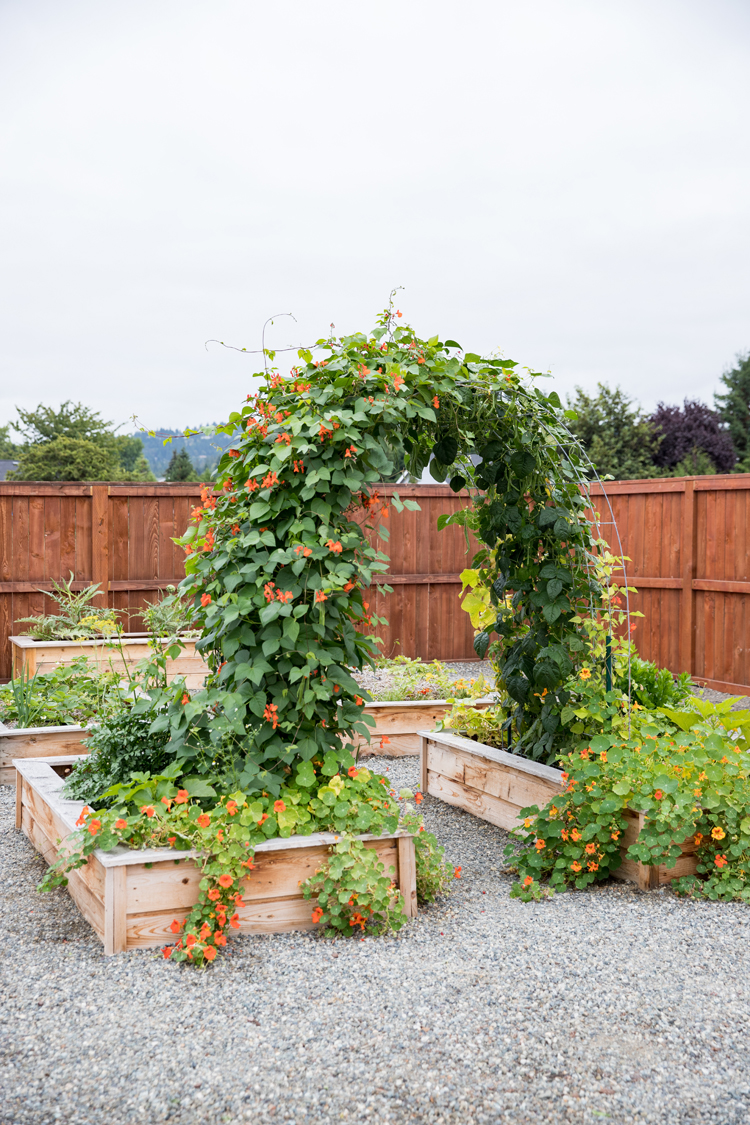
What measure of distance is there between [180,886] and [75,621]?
3949 millimetres

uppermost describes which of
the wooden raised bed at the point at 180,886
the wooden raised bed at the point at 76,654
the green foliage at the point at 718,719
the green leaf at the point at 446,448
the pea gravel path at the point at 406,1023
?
the green leaf at the point at 446,448

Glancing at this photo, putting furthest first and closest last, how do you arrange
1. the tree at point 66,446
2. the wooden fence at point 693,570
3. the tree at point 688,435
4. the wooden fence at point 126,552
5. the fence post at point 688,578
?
the tree at point 66,446 → the tree at point 688,435 → the fence post at point 688,578 → the wooden fence at point 126,552 → the wooden fence at point 693,570

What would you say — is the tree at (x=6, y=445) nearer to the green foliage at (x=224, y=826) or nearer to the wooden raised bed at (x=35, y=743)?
the wooden raised bed at (x=35, y=743)

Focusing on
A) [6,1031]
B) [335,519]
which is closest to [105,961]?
[6,1031]

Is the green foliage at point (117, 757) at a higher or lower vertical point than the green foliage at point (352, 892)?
higher

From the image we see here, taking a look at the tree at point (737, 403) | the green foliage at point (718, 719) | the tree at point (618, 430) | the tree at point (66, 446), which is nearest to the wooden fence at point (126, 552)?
the green foliage at point (718, 719)

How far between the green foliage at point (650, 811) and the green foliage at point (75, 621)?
11.7 ft

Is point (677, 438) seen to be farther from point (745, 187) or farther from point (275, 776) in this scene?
point (275, 776)

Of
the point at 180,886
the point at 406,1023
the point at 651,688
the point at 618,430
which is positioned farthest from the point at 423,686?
the point at 618,430

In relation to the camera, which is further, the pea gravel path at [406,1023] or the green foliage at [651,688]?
the green foliage at [651,688]

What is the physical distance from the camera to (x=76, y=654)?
5.48 metres

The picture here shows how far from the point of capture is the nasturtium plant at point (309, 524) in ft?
8.22

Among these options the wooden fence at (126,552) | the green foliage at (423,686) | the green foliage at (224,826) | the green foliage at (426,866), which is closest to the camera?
the green foliage at (224,826)

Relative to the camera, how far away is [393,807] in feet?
8.38
